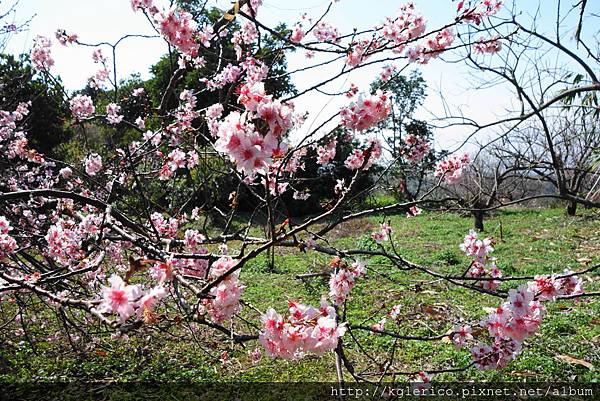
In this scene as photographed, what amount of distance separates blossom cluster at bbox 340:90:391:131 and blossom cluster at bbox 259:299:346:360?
1.96 ft

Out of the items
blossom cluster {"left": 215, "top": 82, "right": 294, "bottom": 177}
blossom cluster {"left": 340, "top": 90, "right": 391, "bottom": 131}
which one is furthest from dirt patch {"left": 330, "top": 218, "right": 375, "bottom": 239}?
blossom cluster {"left": 215, "top": 82, "right": 294, "bottom": 177}

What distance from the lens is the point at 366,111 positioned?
1.43 metres

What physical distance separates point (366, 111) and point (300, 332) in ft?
2.35

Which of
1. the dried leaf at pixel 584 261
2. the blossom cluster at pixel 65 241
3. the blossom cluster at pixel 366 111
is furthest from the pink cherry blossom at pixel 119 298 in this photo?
the dried leaf at pixel 584 261

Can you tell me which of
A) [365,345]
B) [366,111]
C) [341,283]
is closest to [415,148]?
[365,345]

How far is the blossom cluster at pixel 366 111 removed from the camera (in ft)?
4.68

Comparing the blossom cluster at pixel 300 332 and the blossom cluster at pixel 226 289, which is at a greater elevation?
the blossom cluster at pixel 226 289

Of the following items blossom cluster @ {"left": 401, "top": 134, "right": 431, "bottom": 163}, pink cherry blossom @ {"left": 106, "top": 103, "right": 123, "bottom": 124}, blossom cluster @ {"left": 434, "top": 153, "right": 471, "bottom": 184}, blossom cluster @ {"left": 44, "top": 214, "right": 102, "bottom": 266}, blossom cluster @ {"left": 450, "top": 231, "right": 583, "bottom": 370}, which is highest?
pink cherry blossom @ {"left": 106, "top": 103, "right": 123, "bottom": 124}

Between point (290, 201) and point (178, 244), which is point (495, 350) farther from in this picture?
point (290, 201)

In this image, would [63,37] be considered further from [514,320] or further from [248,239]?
[514,320]

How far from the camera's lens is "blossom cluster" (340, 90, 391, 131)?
143 cm

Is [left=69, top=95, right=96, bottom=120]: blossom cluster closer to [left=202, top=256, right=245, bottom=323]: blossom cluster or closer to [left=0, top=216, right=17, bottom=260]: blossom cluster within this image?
[left=0, top=216, right=17, bottom=260]: blossom cluster

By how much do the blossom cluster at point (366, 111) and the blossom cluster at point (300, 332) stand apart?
23.5 inches

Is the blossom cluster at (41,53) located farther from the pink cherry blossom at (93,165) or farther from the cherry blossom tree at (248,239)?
the pink cherry blossom at (93,165)
